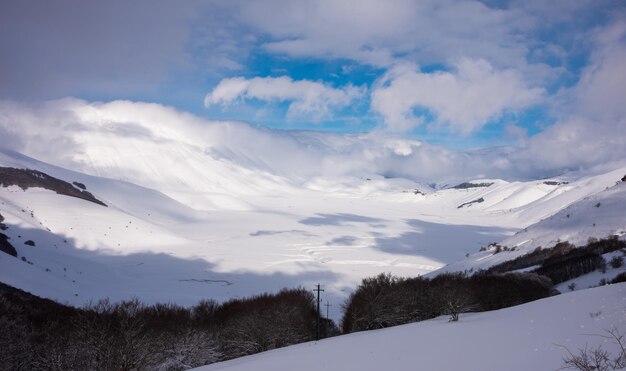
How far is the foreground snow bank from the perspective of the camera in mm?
12508

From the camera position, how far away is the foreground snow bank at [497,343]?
12508 millimetres

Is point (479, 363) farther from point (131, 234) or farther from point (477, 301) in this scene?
point (131, 234)

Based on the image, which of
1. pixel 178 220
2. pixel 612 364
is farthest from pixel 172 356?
pixel 178 220

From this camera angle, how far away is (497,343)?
14.5 metres

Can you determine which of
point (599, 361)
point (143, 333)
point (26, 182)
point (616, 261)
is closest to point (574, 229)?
point (616, 261)

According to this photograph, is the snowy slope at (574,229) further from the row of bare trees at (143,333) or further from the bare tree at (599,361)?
the bare tree at (599,361)

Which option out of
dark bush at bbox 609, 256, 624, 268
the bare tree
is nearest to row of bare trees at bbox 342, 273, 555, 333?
dark bush at bbox 609, 256, 624, 268

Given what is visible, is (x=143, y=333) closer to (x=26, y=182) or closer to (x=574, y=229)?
(x=574, y=229)

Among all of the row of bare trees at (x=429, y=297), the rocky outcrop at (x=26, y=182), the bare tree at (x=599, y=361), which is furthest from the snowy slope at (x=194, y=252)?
the bare tree at (x=599, y=361)

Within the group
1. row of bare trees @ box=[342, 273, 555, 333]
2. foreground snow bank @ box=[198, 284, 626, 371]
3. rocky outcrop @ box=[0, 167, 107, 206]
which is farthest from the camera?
rocky outcrop @ box=[0, 167, 107, 206]

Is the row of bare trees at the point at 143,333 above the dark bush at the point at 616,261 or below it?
below

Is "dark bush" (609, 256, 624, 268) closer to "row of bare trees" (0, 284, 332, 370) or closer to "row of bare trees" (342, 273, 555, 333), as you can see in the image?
"row of bare trees" (342, 273, 555, 333)

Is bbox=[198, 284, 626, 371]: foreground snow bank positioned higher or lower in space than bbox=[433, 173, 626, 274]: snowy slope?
lower

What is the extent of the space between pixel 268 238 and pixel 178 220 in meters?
51.5
